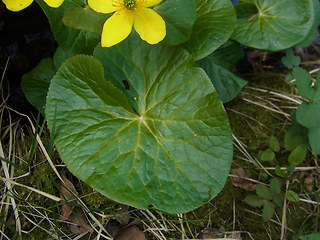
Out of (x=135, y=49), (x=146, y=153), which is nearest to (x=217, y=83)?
(x=135, y=49)

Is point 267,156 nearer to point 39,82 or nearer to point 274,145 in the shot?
point 274,145

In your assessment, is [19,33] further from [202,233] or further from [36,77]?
[202,233]

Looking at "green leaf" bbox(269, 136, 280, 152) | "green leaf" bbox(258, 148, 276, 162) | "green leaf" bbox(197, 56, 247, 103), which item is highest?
"green leaf" bbox(197, 56, 247, 103)

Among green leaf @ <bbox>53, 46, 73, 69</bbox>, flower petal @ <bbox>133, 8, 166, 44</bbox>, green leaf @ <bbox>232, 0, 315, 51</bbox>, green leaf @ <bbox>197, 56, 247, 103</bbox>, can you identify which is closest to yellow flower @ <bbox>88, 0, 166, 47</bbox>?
flower petal @ <bbox>133, 8, 166, 44</bbox>

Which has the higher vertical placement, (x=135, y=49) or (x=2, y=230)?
(x=135, y=49)

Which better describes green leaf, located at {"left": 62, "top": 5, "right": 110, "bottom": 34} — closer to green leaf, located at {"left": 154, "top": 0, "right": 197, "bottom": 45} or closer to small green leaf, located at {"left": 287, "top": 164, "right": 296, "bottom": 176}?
green leaf, located at {"left": 154, "top": 0, "right": 197, "bottom": 45}
